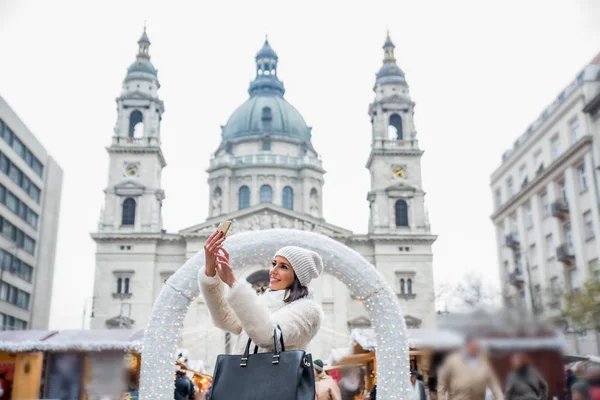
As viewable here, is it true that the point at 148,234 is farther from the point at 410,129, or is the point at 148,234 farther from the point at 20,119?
the point at 410,129

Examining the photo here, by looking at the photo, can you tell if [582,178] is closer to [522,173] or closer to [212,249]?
[522,173]

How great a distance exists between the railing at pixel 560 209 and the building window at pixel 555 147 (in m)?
3.06

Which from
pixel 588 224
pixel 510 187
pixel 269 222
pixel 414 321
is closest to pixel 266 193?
pixel 269 222

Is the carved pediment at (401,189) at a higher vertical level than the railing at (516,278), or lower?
higher

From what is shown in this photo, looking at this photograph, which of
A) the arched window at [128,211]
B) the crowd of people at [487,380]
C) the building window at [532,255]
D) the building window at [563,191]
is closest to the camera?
the crowd of people at [487,380]

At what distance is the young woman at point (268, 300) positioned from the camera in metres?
3.25

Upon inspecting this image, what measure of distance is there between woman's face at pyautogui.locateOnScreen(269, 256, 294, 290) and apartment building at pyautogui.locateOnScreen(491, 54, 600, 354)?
89.6 feet

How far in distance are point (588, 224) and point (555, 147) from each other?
6.30 m

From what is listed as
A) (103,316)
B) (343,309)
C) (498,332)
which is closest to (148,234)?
(103,316)

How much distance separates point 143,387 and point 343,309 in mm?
44081

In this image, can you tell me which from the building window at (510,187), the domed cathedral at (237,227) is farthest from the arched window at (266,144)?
the building window at (510,187)

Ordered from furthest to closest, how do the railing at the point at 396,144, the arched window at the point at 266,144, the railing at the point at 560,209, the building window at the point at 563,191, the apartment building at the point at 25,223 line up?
the arched window at the point at 266,144
the railing at the point at 396,144
the apartment building at the point at 25,223
the building window at the point at 563,191
the railing at the point at 560,209

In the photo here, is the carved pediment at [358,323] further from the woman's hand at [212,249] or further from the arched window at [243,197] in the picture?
the woman's hand at [212,249]

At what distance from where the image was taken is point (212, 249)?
133 inches
